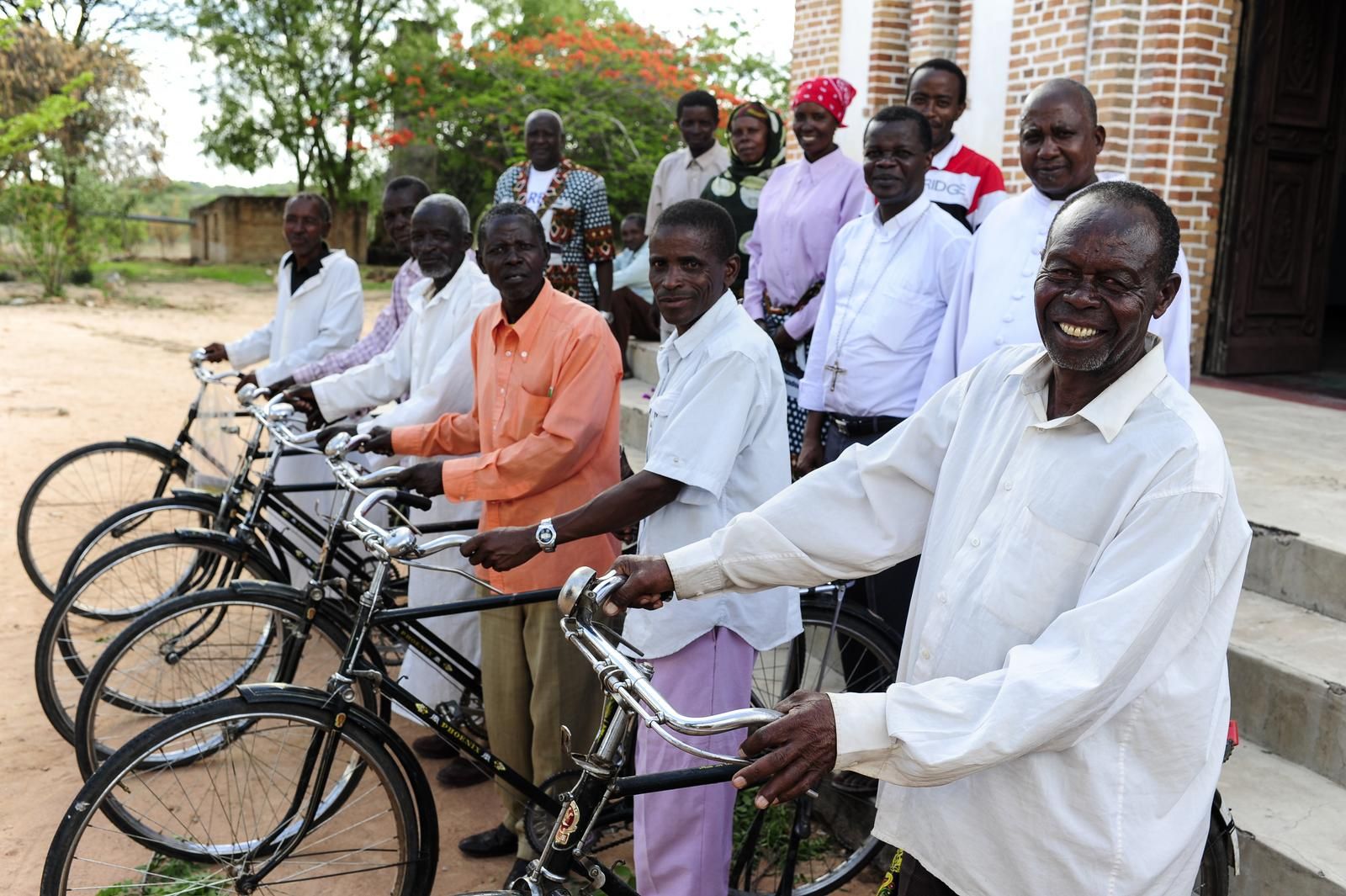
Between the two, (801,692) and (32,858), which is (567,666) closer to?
(32,858)

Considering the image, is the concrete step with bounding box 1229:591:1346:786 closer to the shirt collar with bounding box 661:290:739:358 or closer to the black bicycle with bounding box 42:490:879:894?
the black bicycle with bounding box 42:490:879:894

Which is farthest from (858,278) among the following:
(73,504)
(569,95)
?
(569,95)

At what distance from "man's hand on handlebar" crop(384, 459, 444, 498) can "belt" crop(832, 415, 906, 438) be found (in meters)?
1.48

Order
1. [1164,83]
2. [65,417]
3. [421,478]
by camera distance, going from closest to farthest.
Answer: [421,478], [1164,83], [65,417]

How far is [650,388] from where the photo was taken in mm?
8180

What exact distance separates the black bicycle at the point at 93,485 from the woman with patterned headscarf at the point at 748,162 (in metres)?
2.51

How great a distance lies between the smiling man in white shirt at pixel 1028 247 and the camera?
3633 millimetres

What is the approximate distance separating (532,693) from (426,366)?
1486 millimetres

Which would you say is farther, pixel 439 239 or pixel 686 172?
pixel 686 172

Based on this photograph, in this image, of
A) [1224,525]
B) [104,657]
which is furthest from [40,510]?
[1224,525]

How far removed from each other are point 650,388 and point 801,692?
6.37 m

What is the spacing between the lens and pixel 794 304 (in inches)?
207

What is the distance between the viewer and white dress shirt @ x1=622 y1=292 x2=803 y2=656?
9.92 feet

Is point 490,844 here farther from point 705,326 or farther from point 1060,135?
point 1060,135
